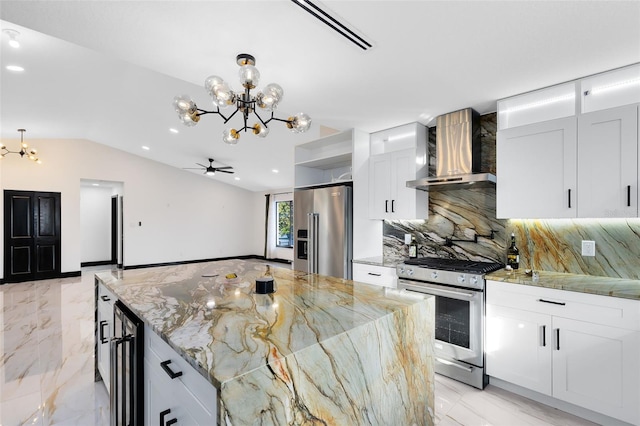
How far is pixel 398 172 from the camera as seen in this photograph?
11.3ft

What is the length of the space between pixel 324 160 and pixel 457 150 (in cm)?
169

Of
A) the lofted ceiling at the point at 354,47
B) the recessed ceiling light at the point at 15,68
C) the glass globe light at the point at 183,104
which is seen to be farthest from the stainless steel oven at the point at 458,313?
the recessed ceiling light at the point at 15,68

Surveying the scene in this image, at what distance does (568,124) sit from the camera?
2.35 meters

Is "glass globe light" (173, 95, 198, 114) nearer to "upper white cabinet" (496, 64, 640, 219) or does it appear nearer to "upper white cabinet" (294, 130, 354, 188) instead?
"upper white cabinet" (294, 130, 354, 188)

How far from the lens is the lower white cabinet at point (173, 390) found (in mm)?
964

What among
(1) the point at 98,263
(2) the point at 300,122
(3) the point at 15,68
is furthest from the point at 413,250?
(1) the point at 98,263

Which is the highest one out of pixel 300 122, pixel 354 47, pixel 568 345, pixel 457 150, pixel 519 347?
pixel 354 47

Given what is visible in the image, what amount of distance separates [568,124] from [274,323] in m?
2.63

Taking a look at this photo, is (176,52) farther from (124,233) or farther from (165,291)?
(124,233)

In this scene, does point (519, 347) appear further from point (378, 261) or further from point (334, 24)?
point (334, 24)

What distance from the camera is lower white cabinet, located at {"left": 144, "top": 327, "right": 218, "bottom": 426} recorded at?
964mm

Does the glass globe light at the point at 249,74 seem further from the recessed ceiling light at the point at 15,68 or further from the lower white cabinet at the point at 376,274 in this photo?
the recessed ceiling light at the point at 15,68

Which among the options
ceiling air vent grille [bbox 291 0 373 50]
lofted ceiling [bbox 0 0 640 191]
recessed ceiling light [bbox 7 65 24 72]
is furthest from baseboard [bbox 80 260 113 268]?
ceiling air vent grille [bbox 291 0 373 50]

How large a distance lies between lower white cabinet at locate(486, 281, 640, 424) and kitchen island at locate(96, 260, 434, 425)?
1.12 meters
